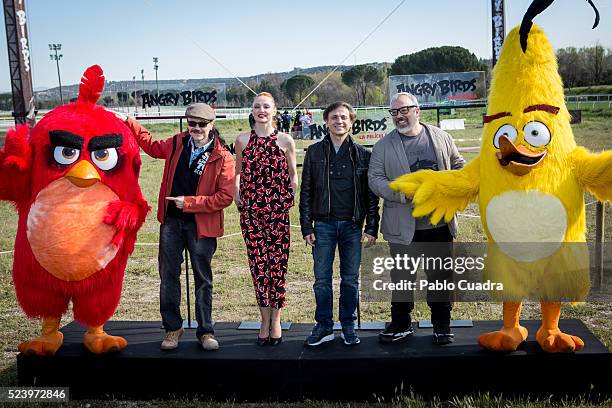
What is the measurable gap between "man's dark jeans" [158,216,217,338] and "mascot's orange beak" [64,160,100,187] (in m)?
0.49

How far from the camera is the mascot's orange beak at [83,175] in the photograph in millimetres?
3498

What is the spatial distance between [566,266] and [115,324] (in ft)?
9.67

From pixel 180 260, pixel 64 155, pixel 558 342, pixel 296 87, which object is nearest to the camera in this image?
pixel 558 342

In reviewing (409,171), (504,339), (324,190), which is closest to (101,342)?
(324,190)

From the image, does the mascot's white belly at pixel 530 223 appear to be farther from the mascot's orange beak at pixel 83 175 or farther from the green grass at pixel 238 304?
the mascot's orange beak at pixel 83 175

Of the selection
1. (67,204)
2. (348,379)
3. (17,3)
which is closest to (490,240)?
(348,379)

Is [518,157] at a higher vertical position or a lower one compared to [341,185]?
higher

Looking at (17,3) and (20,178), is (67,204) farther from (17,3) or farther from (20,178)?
(17,3)

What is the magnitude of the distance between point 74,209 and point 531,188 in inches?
101

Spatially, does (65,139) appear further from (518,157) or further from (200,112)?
(518,157)

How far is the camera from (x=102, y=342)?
369 centimetres

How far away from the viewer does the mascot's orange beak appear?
→ 3498 millimetres

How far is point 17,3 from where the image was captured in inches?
367

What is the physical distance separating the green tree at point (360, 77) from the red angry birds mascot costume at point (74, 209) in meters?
24.2
